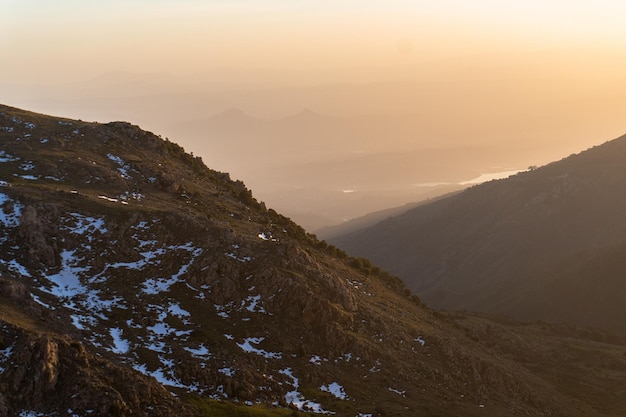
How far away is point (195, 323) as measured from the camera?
53.5 m

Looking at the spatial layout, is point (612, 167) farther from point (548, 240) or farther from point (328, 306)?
point (328, 306)

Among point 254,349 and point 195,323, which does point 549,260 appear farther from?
point 195,323

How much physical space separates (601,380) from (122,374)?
54.6 m

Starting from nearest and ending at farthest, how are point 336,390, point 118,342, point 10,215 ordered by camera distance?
point 118,342, point 336,390, point 10,215

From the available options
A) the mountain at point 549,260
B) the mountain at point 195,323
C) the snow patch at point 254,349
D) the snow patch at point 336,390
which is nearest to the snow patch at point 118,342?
the mountain at point 195,323

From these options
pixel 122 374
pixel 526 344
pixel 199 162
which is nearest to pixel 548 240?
pixel 526 344

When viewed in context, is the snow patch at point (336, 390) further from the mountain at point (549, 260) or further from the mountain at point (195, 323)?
the mountain at point (549, 260)

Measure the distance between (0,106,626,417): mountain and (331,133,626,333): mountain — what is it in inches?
2382

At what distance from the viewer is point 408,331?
65750 mm

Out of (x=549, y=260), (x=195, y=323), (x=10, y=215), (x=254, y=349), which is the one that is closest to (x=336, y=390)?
(x=254, y=349)

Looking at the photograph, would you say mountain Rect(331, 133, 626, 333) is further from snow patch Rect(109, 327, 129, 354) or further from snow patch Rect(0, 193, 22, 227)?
snow patch Rect(0, 193, 22, 227)

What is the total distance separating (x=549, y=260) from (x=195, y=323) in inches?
5321

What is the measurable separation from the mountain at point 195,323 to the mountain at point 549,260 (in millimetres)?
60495

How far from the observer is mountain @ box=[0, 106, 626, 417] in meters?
42.8
